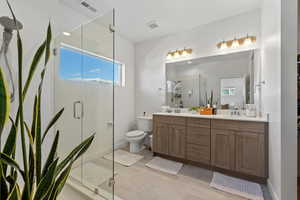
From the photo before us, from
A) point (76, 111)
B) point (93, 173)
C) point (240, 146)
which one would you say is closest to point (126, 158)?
point (93, 173)

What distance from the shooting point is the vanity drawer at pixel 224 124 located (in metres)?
1.86

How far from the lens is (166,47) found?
10.2 ft

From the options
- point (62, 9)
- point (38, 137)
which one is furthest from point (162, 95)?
point (38, 137)

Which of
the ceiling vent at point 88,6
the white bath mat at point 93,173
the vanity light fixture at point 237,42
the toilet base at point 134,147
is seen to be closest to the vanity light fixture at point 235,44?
the vanity light fixture at point 237,42

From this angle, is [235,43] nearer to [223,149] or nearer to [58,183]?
[223,149]

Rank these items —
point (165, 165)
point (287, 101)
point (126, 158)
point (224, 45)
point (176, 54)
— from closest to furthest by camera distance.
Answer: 1. point (287, 101)
2. point (165, 165)
3. point (224, 45)
4. point (126, 158)
5. point (176, 54)

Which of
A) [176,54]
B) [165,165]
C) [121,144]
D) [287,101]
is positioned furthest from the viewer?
[121,144]

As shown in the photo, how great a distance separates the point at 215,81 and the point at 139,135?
1.82m

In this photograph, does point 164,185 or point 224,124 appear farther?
point 224,124

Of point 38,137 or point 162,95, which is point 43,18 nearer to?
point 38,137

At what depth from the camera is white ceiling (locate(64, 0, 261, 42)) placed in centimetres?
206

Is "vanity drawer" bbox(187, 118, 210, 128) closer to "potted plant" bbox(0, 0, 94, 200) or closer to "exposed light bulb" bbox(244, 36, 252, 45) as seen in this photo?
"exposed light bulb" bbox(244, 36, 252, 45)

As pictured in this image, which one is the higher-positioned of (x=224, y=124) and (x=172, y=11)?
(x=172, y=11)

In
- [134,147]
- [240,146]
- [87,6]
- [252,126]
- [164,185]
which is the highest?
[87,6]
